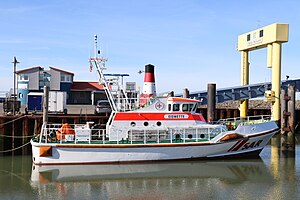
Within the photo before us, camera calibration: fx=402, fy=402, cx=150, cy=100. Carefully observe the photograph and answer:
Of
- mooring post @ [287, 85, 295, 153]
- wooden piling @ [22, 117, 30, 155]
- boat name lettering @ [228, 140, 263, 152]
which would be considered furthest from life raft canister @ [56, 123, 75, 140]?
mooring post @ [287, 85, 295, 153]

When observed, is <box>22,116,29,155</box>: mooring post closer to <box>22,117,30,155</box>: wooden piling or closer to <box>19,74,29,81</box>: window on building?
<box>22,117,30,155</box>: wooden piling

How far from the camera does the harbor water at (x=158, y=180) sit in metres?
14.4

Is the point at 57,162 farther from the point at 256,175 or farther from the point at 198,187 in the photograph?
the point at 256,175

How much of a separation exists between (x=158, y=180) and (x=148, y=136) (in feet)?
10.9

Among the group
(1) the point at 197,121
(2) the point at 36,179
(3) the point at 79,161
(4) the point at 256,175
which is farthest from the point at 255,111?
(2) the point at 36,179

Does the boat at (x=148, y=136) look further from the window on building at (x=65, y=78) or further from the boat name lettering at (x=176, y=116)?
the window on building at (x=65, y=78)

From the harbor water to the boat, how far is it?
49 cm

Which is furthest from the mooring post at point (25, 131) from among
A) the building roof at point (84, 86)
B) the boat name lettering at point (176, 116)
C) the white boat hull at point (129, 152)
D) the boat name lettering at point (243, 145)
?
the building roof at point (84, 86)

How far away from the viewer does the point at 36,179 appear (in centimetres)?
1670

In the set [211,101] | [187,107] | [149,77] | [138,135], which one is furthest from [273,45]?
[138,135]

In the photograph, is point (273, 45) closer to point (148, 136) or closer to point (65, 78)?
point (148, 136)

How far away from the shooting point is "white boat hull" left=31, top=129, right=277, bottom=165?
18797 mm

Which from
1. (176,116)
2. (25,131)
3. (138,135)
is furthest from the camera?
(25,131)

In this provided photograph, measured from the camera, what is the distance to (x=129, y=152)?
752 inches
